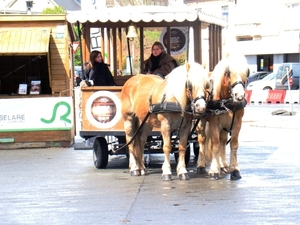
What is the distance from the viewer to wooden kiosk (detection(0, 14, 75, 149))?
1798 cm

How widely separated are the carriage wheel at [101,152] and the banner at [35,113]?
13.9 feet

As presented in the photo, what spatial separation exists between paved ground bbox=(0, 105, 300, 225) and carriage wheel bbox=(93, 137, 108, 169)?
0.61ft

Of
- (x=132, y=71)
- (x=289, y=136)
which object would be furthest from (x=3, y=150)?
(x=289, y=136)

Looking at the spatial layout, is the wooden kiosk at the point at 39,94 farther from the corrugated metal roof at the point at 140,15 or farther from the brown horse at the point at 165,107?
the brown horse at the point at 165,107

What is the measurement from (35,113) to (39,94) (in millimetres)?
864

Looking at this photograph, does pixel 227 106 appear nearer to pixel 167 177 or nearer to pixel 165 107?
pixel 165 107

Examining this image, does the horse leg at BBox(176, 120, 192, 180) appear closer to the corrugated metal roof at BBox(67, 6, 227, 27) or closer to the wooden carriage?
the wooden carriage

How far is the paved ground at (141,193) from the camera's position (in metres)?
9.03

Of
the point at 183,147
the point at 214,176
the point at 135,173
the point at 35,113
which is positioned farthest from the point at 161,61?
the point at 35,113

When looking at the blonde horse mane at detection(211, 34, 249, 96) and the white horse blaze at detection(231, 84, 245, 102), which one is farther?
the blonde horse mane at detection(211, 34, 249, 96)

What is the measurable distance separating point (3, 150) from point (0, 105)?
1.04m

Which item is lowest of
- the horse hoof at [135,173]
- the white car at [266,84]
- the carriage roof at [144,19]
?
the white car at [266,84]

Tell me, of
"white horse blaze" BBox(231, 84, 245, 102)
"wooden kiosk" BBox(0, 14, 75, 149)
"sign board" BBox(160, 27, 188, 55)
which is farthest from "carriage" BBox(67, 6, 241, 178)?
"wooden kiosk" BBox(0, 14, 75, 149)

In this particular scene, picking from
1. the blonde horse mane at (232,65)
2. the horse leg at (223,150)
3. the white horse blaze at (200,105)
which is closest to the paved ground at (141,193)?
the horse leg at (223,150)
